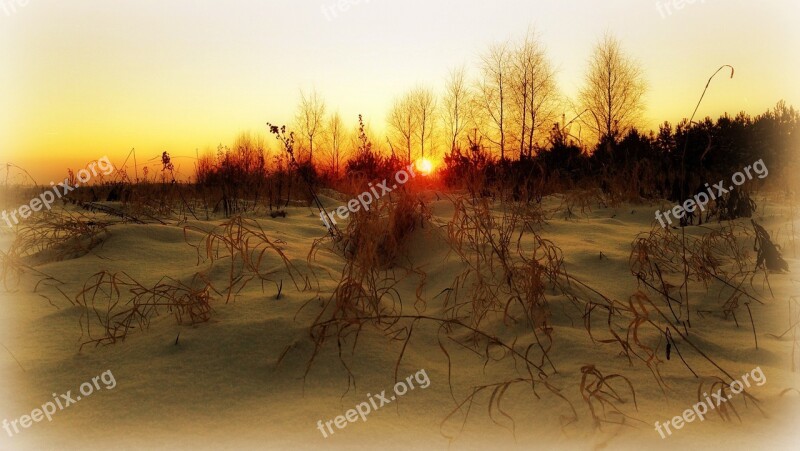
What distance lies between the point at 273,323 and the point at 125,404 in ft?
1.71

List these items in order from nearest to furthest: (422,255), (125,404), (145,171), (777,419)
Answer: (777,419), (125,404), (422,255), (145,171)

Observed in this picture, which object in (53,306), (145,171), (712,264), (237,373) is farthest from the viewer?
(145,171)

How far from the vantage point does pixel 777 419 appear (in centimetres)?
139

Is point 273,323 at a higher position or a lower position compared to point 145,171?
lower

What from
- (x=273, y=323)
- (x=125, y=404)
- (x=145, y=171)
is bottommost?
(x=125, y=404)

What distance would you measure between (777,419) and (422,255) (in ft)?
6.42

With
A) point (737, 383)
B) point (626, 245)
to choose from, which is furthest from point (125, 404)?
point (626, 245)

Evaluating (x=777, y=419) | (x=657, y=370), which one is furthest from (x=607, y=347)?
(x=777, y=419)

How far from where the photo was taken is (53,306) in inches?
91.7

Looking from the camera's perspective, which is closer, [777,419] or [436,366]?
[777,419]

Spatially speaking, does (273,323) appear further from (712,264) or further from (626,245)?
(626,245)

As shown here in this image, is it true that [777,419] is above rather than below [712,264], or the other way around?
below

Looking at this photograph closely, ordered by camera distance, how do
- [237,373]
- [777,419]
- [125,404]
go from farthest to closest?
[237,373], [125,404], [777,419]

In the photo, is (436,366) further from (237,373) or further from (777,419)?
(777,419)
